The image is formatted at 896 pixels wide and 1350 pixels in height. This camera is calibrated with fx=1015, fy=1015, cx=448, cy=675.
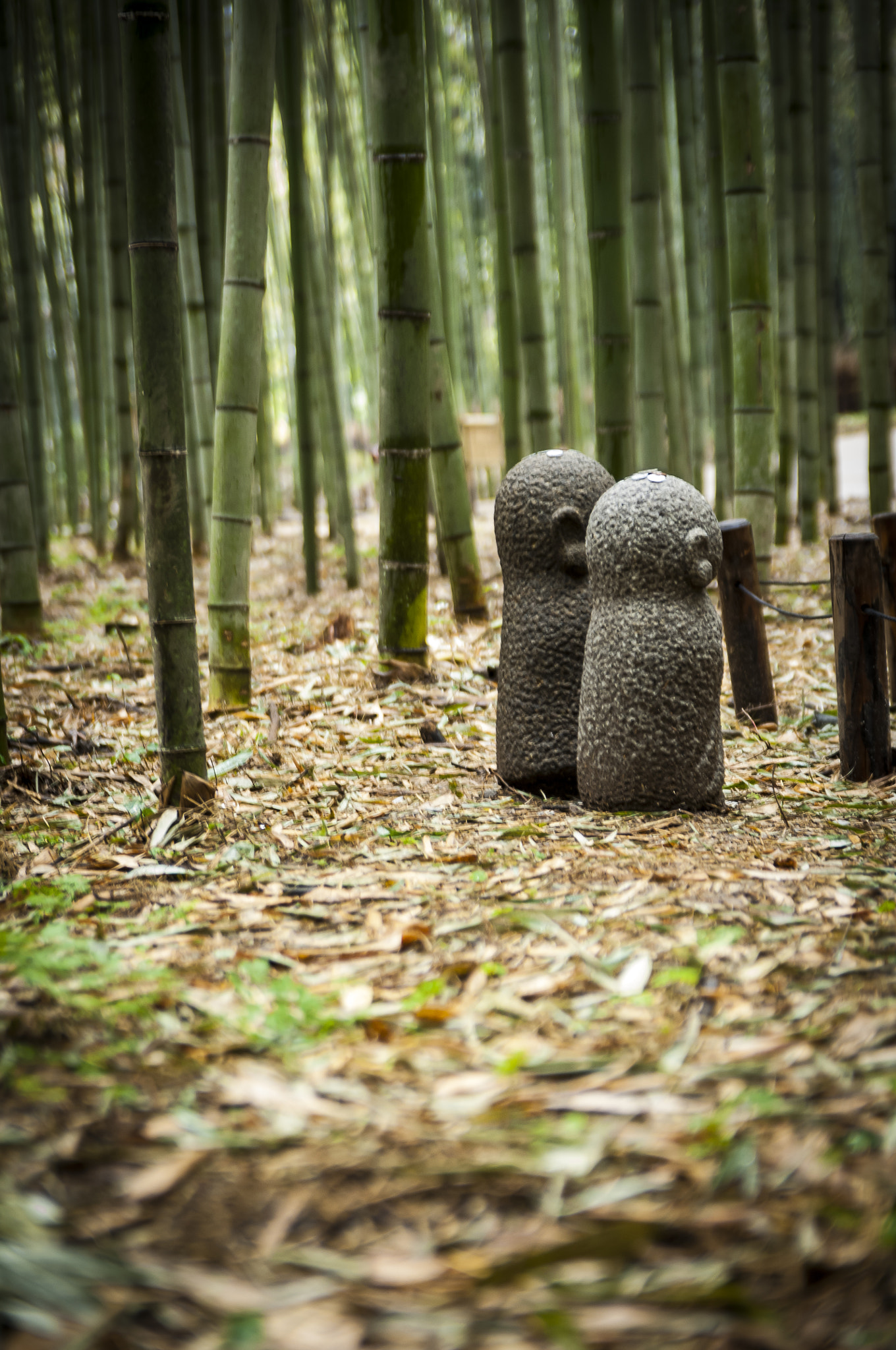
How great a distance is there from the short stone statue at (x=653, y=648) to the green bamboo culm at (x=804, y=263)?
12.4 ft

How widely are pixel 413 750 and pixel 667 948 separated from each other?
132 cm

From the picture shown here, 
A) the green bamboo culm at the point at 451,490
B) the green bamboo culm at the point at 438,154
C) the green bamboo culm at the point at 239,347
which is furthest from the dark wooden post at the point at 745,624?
the green bamboo culm at the point at 438,154

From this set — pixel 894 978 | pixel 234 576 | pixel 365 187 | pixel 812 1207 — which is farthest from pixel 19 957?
pixel 365 187

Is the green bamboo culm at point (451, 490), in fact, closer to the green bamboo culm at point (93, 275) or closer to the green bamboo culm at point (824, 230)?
the green bamboo culm at point (93, 275)

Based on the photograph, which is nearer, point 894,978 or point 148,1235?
point 148,1235

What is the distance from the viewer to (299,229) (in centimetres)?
447

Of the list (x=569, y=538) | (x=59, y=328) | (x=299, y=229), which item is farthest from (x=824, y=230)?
(x=59, y=328)

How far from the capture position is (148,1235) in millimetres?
1016

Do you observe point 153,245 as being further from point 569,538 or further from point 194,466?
point 194,466

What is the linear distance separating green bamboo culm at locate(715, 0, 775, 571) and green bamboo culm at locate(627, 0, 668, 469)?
295 mm

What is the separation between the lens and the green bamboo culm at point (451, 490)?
3.98 meters

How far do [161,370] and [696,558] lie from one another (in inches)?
45.6

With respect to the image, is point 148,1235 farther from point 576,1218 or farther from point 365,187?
point 365,187

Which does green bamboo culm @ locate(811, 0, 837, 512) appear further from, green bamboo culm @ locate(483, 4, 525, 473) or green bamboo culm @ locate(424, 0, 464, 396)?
green bamboo culm @ locate(424, 0, 464, 396)
